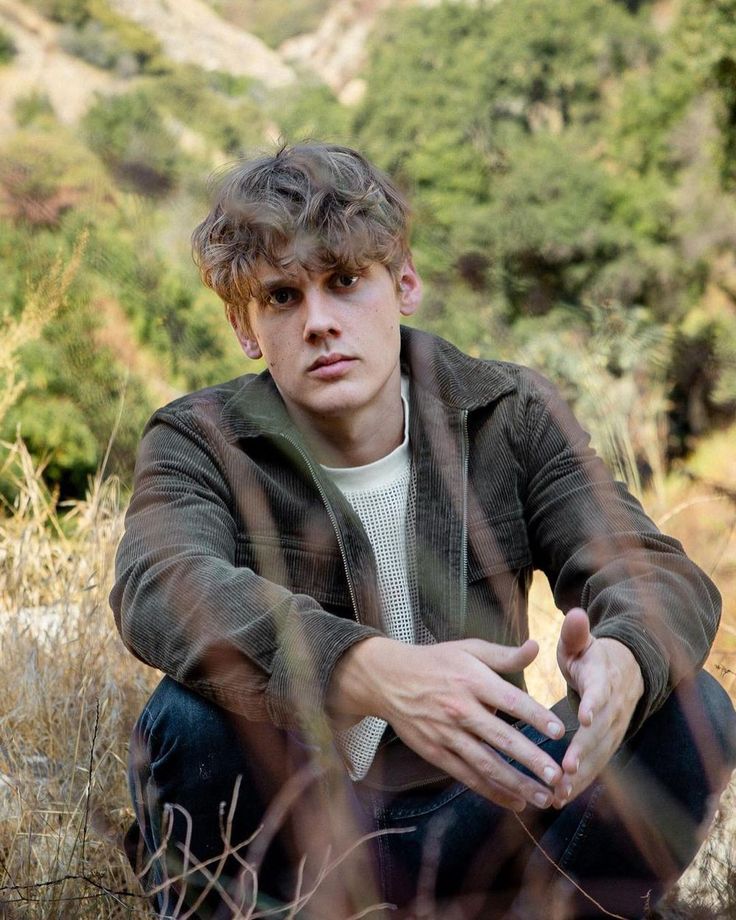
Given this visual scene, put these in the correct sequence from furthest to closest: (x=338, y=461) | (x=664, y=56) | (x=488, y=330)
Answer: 1. (x=664, y=56)
2. (x=488, y=330)
3. (x=338, y=461)

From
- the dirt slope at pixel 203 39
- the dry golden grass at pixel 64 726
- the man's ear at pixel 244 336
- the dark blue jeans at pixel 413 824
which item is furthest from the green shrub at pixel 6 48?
the dark blue jeans at pixel 413 824

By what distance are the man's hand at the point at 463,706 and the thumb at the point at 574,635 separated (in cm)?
9

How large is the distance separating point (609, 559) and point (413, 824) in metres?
0.55

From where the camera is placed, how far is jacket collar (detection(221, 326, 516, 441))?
6.35 ft

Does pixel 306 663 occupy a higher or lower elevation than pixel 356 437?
lower

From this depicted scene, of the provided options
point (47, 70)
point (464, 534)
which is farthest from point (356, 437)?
point (47, 70)

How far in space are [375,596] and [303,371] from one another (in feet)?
1.37

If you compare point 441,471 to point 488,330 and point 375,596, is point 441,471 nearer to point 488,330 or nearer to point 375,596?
point 375,596

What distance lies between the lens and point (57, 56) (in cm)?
1451

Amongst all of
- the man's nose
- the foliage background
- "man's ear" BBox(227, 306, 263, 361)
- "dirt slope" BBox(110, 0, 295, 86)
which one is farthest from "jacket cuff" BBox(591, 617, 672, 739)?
"dirt slope" BBox(110, 0, 295, 86)

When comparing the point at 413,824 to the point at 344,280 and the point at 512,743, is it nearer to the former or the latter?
the point at 512,743

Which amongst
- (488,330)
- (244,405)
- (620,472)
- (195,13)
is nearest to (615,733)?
(244,405)

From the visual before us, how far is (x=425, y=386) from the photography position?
6.72ft

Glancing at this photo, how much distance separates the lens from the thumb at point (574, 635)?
1.39 m
